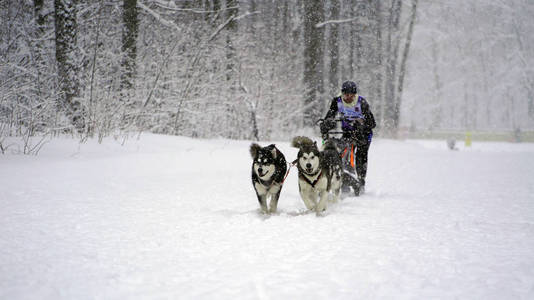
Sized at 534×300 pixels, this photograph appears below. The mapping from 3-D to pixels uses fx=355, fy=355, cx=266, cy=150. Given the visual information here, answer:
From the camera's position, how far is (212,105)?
1166 cm

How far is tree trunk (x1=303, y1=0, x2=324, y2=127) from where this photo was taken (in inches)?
618

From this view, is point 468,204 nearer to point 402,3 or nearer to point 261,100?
point 261,100

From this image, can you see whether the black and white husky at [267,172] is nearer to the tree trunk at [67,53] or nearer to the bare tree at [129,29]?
the tree trunk at [67,53]

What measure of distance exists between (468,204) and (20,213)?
549 cm

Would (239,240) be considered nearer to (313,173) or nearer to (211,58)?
(313,173)

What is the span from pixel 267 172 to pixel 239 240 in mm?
1089

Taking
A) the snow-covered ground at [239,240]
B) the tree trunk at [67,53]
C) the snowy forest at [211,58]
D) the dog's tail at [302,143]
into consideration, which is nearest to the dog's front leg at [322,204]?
the snow-covered ground at [239,240]

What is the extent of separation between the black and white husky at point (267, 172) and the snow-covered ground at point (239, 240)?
0.86 ft

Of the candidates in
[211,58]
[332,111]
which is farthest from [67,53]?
[332,111]

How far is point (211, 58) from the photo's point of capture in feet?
39.8

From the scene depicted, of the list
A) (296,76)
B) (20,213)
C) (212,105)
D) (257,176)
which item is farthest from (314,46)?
(20,213)

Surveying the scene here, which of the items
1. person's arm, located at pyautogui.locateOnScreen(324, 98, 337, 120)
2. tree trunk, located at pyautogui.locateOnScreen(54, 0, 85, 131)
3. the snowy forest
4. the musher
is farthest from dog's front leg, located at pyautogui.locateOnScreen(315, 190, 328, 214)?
tree trunk, located at pyautogui.locateOnScreen(54, 0, 85, 131)

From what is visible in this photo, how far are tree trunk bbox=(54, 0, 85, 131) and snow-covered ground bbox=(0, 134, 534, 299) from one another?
268 cm

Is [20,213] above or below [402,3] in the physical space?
below
